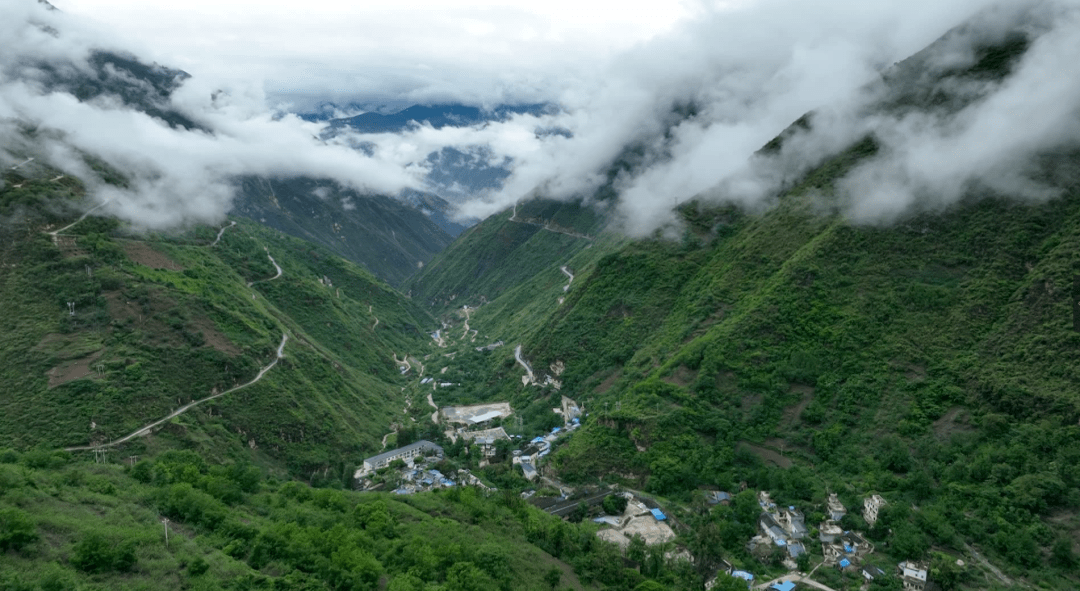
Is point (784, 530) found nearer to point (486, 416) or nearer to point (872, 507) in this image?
point (872, 507)

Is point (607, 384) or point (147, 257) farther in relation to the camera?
point (147, 257)

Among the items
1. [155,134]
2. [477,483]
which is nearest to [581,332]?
[477,483]

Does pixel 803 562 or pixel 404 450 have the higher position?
pixel 803 562

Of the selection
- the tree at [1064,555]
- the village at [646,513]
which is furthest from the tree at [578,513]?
the tree at [1064,555]

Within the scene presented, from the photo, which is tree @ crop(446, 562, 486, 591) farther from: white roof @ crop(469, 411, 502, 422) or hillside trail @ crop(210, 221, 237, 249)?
hillside trail @ crop(210, 221, 237, 249)

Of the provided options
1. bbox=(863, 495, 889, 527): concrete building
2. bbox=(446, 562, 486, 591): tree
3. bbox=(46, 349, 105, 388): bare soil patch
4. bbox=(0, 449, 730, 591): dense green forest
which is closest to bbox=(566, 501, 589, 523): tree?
bbox=(0, 449, 730, 591): dense green forest

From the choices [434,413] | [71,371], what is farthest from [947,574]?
[71,371]

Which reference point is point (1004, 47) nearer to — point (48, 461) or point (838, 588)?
point (838, 588)
